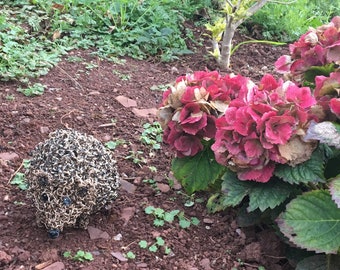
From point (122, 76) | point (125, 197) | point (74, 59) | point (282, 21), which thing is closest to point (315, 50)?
point (125, 197)

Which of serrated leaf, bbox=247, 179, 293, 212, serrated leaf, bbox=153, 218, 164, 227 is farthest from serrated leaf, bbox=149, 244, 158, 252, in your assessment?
serrated leaf, bbox=247, 179, 293, 212

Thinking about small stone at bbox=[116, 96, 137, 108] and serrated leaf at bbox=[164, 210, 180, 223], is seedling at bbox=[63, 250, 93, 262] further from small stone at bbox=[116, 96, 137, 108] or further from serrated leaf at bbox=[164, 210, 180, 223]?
small stone at bbox=[116, 96, 137, 108]

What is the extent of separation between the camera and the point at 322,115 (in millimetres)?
2547

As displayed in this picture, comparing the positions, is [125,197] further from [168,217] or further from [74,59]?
[74,59]

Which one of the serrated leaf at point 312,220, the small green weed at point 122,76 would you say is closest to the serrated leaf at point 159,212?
the serrated leaf at point 312,220

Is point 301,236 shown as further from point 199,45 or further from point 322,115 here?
point 199,45

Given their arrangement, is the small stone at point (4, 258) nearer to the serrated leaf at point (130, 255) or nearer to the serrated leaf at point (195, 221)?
the serrated leaf at point (130, 255)

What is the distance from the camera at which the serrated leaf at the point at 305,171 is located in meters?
2.41

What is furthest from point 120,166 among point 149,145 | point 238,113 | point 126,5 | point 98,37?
point 126,5

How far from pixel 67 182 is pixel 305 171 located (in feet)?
3.23

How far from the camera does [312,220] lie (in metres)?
2.41

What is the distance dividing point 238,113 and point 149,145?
3.61 feet

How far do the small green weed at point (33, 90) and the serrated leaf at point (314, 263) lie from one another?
2151 millimetres

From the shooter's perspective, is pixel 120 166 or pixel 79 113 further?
pixel 79 113
